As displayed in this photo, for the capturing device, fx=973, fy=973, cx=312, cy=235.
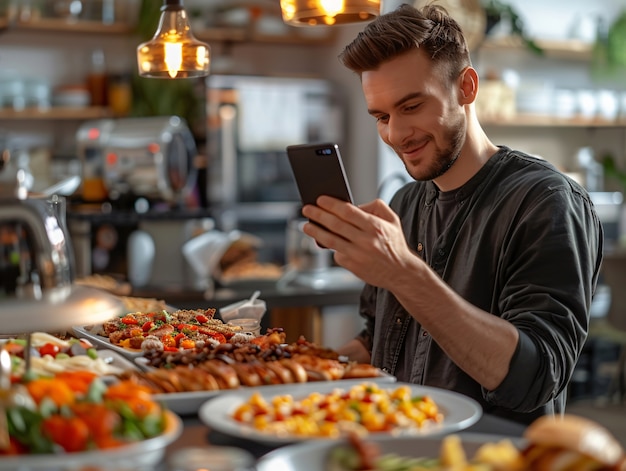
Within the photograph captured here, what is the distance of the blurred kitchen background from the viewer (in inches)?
253

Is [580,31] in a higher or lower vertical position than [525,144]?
higher

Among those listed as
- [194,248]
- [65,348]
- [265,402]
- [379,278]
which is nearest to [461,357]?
[379,278]

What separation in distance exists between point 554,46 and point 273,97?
208 centimetres

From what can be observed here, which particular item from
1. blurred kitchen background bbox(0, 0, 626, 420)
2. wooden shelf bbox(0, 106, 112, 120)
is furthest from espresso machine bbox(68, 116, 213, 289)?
wooden shelf bbox(0, 106, 112, 120)

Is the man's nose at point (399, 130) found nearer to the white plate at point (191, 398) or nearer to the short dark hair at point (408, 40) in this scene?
the short dark hair at point (408, 40)

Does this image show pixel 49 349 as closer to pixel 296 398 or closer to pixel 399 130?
pixel 296 398

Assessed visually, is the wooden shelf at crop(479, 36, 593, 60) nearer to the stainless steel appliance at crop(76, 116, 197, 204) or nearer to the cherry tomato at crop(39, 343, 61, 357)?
the stainless steel appliance at crop(76, 116, 197, 204)

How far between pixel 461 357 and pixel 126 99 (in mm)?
5074

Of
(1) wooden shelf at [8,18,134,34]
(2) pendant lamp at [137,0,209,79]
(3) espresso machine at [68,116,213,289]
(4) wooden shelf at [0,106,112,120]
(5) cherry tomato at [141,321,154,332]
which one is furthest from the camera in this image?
(1) wooden shelf at [8,18,134,34]

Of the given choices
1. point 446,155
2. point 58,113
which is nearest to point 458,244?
point 446,155

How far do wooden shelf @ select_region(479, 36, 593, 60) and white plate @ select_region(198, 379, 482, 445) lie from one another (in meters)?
5.39

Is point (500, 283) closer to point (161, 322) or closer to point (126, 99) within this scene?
point (161, 322)

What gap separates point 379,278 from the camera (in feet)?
5.48

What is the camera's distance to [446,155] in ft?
7.41
